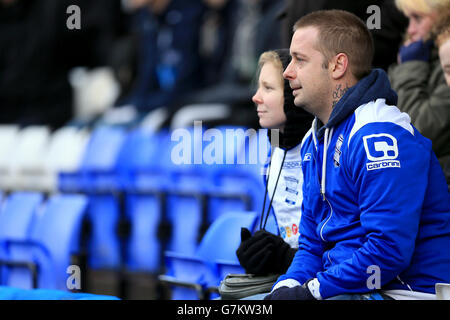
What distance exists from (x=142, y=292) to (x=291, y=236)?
1916 millimetres

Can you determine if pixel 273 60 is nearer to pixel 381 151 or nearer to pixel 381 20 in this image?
pixel 381 151

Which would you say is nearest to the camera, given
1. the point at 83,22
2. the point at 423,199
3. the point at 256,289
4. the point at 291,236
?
the point at 423,199

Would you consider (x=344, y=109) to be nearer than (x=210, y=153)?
Yes

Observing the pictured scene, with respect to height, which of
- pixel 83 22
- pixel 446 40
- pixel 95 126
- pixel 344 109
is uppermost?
pixel 83 22

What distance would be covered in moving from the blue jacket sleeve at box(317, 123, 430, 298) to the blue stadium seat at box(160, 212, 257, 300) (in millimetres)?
1001

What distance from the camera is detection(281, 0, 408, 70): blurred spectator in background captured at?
11.7 ft

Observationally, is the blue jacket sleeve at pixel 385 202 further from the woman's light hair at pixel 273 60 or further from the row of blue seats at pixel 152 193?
the row of blue seats at pixel 152 193

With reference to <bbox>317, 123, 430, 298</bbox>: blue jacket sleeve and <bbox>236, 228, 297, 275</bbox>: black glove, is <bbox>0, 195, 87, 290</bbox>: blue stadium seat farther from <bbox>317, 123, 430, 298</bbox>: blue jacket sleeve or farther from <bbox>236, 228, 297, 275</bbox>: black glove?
<bbox>317, 123, 430, 298</bbox>: blue jacket sleeve

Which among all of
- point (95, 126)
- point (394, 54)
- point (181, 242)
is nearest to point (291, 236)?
point (394, 54)

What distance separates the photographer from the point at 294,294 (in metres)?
2.26

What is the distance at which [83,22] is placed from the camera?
8469mm

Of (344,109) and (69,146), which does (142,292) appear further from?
(344,109)

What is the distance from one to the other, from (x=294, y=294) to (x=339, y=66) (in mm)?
715

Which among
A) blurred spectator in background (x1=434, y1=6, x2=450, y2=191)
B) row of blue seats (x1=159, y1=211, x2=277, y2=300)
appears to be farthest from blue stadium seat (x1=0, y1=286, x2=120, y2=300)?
blurred spectator in background (x1=434, y1=6, x2=450, y2=191)
